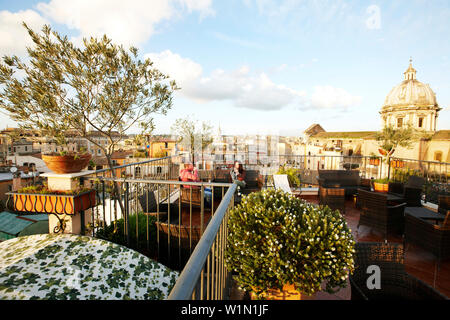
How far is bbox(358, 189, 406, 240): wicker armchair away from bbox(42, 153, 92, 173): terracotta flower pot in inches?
186

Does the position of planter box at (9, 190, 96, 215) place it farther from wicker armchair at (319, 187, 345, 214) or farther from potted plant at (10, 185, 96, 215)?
wicker armchair at (319, 187, 345, 214)

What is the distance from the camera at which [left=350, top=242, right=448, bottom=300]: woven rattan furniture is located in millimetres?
1768

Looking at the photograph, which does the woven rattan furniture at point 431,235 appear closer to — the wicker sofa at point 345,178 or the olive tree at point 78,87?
the wicker sofa at point 345,178

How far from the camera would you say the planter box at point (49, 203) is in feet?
9.49

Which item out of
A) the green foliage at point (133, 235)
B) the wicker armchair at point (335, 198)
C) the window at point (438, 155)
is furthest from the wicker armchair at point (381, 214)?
the window at point (438, 155)

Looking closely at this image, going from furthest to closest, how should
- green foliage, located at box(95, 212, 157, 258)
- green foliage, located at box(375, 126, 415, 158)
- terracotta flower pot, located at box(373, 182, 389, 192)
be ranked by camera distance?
green foliage, located at box(375, 126, 415, 158) < terracotta flower pot, located at box(373, 182, 389, 192) < green foliage, located at box(95, 212, 157, 258)

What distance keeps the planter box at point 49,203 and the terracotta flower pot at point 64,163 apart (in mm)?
391

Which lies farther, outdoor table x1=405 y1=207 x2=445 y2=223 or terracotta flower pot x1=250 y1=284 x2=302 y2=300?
outdoor table x1=405 y1=207 x2=445 y2=223

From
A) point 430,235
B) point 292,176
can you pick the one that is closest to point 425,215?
point 430,235

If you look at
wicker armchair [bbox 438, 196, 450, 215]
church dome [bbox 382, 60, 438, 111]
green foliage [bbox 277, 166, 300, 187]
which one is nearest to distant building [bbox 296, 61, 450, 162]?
church dome [bbox 382, 60, 438, 111]

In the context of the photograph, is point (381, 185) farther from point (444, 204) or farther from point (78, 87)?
point (78, 87)
